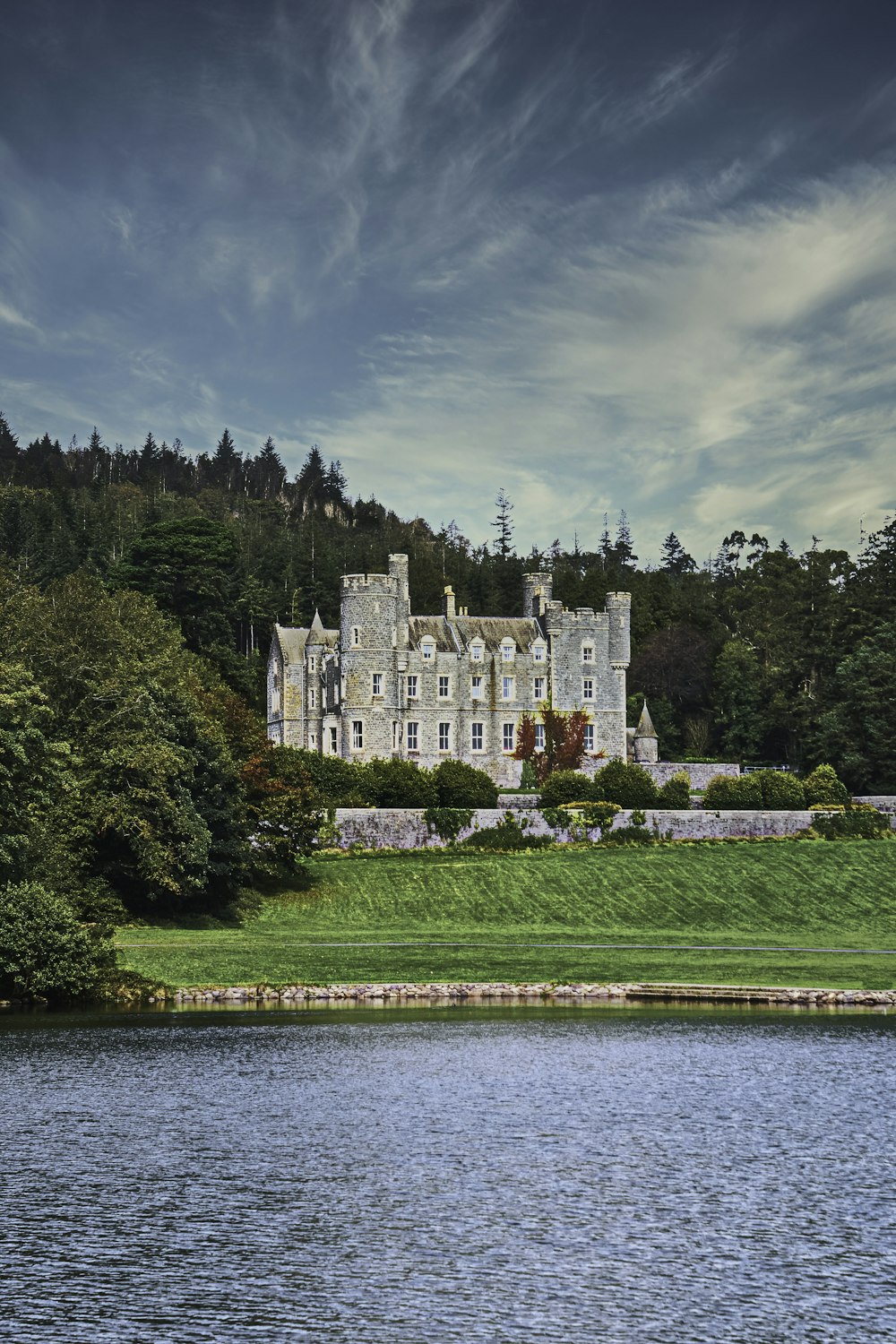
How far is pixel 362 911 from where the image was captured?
5034 cm

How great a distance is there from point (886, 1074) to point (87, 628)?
3627 cm

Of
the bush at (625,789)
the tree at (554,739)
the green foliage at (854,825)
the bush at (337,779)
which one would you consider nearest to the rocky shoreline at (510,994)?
the bush at (337,779)

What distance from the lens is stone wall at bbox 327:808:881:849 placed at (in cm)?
6206

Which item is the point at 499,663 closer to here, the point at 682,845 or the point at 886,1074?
the point at 682,845

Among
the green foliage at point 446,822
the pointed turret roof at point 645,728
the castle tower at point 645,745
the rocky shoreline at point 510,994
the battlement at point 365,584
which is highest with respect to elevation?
the battlement at point 365,584

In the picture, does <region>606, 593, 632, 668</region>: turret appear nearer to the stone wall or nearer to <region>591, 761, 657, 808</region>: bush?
<region>591, 761, 657, 808</region>: bush

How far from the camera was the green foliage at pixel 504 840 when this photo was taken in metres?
62.0

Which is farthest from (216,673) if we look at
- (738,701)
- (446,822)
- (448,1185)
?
(448,1185)

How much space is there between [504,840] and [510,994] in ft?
93.7

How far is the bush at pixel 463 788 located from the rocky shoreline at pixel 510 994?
31419 millimetres

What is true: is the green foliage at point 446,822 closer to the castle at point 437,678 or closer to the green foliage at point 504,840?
the green foliage at point 504,840

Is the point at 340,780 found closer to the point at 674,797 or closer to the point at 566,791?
the point at 566,791

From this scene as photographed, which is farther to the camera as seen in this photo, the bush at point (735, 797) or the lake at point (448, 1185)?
the bush at point (735, 797)

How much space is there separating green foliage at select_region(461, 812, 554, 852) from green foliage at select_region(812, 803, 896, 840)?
12414mm
